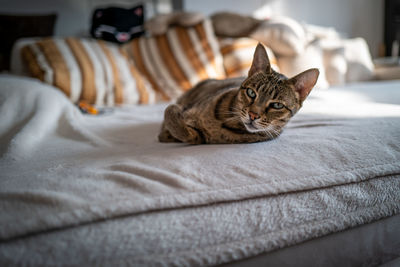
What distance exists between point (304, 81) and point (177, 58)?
134 cm

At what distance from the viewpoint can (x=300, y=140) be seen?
0.79 metres

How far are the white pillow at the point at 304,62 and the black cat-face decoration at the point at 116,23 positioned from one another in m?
1.25

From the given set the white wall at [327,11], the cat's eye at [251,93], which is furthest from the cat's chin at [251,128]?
the white wall at [327,11]

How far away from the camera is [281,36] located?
2.12 meters

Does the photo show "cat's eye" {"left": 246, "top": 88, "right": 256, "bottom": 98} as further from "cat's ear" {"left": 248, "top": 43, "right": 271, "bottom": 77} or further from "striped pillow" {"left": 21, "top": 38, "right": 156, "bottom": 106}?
"striped pillow" {"left": 21, "top": 38, "right": 156, "bottom": 106}

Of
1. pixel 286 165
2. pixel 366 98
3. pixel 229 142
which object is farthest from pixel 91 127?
pixel 366 98

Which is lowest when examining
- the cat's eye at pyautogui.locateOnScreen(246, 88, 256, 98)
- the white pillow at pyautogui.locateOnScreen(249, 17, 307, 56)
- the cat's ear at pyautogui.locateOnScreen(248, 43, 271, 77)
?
the cat's eye at pyautogui.locateOnScreen(246, 88, 256, 98)

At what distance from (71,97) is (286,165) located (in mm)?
1301

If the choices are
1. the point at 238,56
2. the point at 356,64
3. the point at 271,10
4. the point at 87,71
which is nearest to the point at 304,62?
the point at 238,56

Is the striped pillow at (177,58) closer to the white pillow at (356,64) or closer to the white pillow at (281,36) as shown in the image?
the white pillow at (281,36)

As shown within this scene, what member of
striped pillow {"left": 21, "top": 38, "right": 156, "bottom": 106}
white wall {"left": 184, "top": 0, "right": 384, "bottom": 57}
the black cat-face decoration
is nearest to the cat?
striped pillow {"left": 21, "top": 38, "right": 156, "bottom": 106}

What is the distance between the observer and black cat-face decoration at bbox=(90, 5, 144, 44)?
1.94m

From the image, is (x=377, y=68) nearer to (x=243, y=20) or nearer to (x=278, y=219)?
(x=243, y=20)

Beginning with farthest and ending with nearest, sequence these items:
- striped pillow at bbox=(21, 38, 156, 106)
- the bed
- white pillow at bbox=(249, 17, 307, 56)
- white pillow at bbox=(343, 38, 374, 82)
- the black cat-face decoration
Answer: white pillow at bbox=(343, 38, 374, 82) < white pillow at bbox=(249, 17, 307, 56) < the black cat-face decoration < striped pillow at bbox=(21, 38, 156, 106) < the bed
